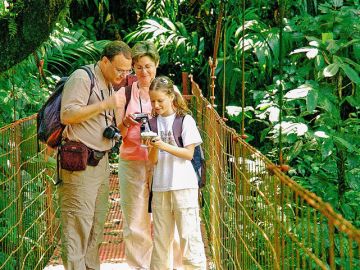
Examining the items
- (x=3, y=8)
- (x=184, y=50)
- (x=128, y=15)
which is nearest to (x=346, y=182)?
(x=3, y=8)

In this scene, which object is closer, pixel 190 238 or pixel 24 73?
pixel 190 238

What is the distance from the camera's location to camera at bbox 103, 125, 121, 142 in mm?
3302

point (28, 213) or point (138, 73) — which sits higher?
point (138, 73)

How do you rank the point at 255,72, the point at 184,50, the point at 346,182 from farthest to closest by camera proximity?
the point at 184,50
the point at 255,72
the point at 346,182

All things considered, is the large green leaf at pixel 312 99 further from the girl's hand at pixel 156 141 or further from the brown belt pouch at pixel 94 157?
the brown belt pouch at pixel 94 157

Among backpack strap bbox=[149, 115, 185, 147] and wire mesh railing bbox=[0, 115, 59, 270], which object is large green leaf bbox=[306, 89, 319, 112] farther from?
wire mesh railing bbox=[0, 115, 59, 270]

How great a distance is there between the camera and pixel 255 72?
25.7ft

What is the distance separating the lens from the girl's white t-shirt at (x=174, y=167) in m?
3.48

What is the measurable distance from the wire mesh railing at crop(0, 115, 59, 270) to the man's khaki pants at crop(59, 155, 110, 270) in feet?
0.91

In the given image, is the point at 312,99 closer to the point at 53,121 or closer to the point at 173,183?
the point at 173,183

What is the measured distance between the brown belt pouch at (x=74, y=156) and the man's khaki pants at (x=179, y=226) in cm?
47

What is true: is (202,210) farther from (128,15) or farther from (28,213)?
(128,15)

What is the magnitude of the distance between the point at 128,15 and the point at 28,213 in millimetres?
6876

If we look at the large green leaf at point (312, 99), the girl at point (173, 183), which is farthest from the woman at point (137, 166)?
the large green leaf at point (312, 99)
